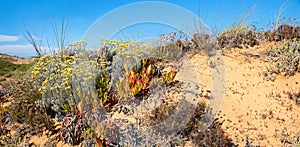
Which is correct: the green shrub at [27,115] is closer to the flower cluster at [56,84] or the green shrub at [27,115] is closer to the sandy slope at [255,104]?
the flower cluster at [56,84]

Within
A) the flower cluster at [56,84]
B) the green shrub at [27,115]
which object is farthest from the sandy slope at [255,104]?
the green shrub at [27,115]

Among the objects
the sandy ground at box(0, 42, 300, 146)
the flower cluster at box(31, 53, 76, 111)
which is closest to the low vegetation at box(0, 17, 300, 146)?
the flower cluster at box(31, 53, 76, 111)

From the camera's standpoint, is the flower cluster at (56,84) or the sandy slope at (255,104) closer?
the sandy slope at (255,104)

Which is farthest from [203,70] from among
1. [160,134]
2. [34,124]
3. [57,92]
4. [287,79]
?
[34,124]

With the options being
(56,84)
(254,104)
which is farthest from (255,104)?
(56,84)

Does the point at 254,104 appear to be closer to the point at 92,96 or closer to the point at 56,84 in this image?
the point at 92,96

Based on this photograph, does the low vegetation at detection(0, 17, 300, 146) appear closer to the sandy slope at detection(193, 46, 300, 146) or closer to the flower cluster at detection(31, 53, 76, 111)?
the flower cluster at detection(31, 53, 76, 111)

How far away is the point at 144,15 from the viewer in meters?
4.97

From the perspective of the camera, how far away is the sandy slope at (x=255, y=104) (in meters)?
4.34

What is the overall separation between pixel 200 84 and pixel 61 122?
3395 mm

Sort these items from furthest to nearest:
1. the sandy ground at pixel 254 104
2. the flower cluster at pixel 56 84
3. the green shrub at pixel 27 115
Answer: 1. the flower cluster at pixel 56 84
2. the green shrub at pixel 27 115
3. the sandy ground at pixel 254 104

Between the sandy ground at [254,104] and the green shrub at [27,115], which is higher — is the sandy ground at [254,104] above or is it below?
above

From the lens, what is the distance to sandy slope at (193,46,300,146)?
4.34 meters

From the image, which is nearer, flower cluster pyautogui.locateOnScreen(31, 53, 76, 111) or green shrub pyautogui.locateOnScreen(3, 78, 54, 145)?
green shrub pyautogui.locateOnScreen(3, 78, 54, 145)
